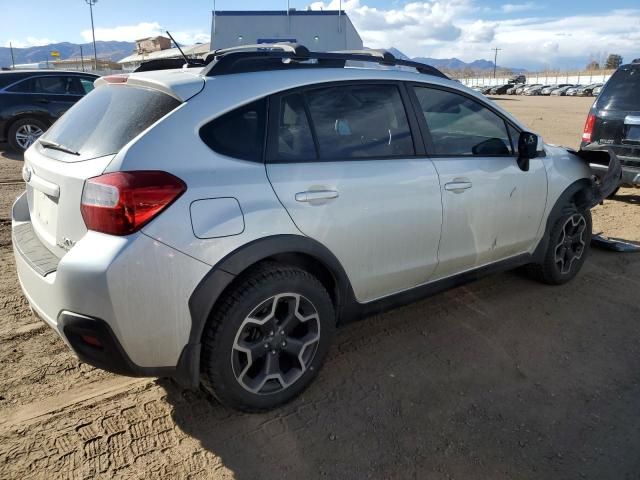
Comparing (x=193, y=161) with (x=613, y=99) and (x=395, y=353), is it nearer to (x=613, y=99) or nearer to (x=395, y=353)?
(x=395, y=353)

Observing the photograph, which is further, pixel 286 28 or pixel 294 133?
pixel 286 28

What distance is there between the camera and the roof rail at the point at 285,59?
2602mm

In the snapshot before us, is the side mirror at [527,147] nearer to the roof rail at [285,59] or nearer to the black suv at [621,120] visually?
the roof rail at [285,59]

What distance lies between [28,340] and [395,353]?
2405 millimetres

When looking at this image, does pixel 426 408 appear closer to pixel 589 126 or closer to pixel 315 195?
pixel 315 195

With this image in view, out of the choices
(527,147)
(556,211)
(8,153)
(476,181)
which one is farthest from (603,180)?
(8,153)

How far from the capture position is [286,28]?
31.4 meters

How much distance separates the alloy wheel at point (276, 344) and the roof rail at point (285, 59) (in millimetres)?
1190

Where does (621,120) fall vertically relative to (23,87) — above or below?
above

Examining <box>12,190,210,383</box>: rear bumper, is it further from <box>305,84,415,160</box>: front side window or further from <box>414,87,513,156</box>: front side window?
<box>414,87,513,156</box>: front side window

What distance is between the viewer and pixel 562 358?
10.8 feet

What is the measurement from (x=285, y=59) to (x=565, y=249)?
291 cm

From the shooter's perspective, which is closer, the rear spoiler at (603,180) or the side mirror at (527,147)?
the side mirror at (527,147)

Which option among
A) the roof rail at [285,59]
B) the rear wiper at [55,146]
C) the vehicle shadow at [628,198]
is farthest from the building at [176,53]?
the vehicle shadow at [628,198]
